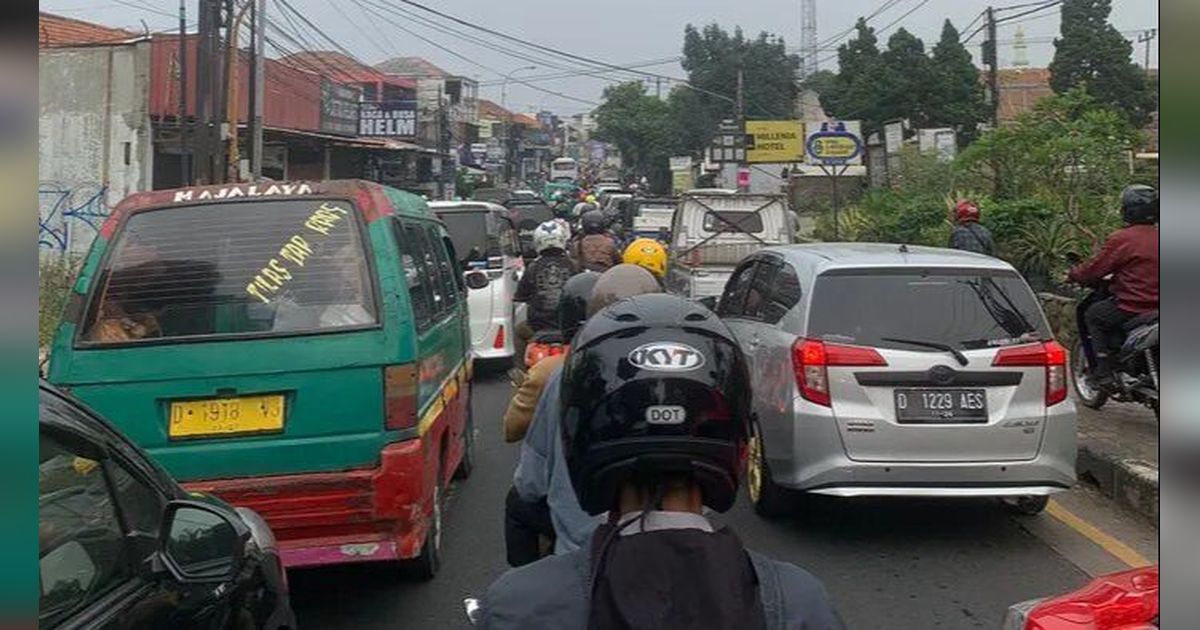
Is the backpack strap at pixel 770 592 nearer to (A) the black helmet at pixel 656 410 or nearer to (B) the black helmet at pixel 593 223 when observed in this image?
(A) the black helmet at pixel 656 410

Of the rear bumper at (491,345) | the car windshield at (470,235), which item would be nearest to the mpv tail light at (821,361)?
the rear bumper at (491,345)

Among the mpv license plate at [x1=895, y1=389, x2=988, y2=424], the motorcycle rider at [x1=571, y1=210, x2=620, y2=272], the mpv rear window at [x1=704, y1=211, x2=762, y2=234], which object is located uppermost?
the mpv rear window at [x1=704, y1=211, x2=762, y2=234]

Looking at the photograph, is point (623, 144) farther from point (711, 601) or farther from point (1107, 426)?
point (711, 601)

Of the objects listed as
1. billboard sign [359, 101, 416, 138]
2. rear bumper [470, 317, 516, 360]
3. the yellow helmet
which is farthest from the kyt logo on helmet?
billboard sign [359, 101, 416, 138]

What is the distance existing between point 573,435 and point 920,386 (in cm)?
459

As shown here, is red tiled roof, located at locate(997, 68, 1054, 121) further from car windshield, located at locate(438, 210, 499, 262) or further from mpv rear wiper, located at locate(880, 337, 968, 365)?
mpv rear wiper, located at locate(880, 337, 968, 365)

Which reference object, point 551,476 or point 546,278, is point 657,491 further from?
point 546,278

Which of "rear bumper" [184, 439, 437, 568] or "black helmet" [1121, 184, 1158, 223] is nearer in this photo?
"rear bumper" [184, 439, 437, 568]

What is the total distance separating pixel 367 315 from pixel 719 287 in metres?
10.9

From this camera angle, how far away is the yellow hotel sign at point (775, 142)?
4860 centimetres

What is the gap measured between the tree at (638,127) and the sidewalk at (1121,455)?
6345 centimetres

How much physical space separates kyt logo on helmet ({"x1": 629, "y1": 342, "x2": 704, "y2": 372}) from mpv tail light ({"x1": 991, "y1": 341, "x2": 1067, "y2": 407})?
15.4 feet

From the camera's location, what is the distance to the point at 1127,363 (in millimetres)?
8562

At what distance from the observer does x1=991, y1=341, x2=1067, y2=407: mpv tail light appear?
251 inches
